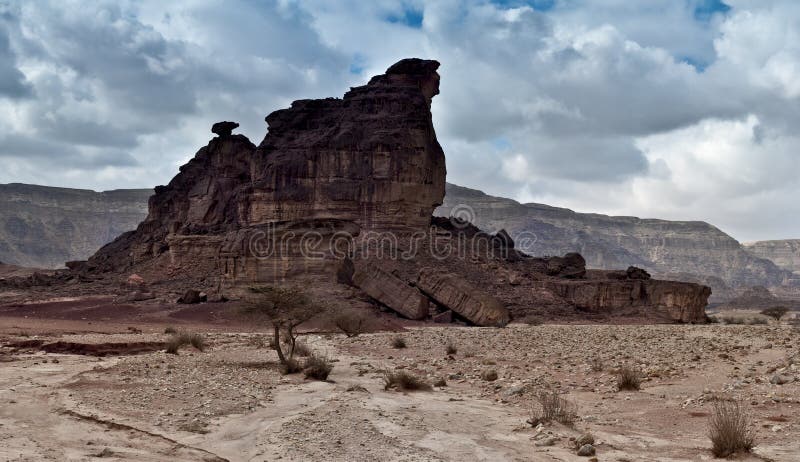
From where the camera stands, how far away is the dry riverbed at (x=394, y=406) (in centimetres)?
1113

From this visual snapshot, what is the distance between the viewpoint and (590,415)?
13.5 m

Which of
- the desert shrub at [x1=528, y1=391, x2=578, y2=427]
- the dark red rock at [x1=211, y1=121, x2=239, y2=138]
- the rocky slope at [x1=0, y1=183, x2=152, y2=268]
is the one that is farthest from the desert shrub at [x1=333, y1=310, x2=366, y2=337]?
the rocky slope at [x1=0, y1=183, x2=152, y2=268]

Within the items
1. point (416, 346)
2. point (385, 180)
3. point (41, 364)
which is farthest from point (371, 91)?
point (41, 364)

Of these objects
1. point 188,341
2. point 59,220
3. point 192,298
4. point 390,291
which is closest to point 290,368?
point 188,341

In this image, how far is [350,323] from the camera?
39.5 m

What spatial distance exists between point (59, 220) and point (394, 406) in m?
170

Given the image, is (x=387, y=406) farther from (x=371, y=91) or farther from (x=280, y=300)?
(x=371, y=91)

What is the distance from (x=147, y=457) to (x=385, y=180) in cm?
4581

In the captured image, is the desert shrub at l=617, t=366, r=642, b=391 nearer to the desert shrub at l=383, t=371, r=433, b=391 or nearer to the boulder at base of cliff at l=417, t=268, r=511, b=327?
the desert shrub at l=383, t=371, r=433, b=391

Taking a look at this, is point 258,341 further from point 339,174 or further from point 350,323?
point 339,174

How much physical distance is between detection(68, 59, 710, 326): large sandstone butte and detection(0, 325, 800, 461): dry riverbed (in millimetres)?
24920

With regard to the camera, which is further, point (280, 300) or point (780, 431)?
point (280, 300)

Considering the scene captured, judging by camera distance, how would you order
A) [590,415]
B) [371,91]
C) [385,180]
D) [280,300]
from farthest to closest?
[371,91]
[385,180]
[280,300]
[590,415]

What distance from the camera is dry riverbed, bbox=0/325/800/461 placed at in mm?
11133
